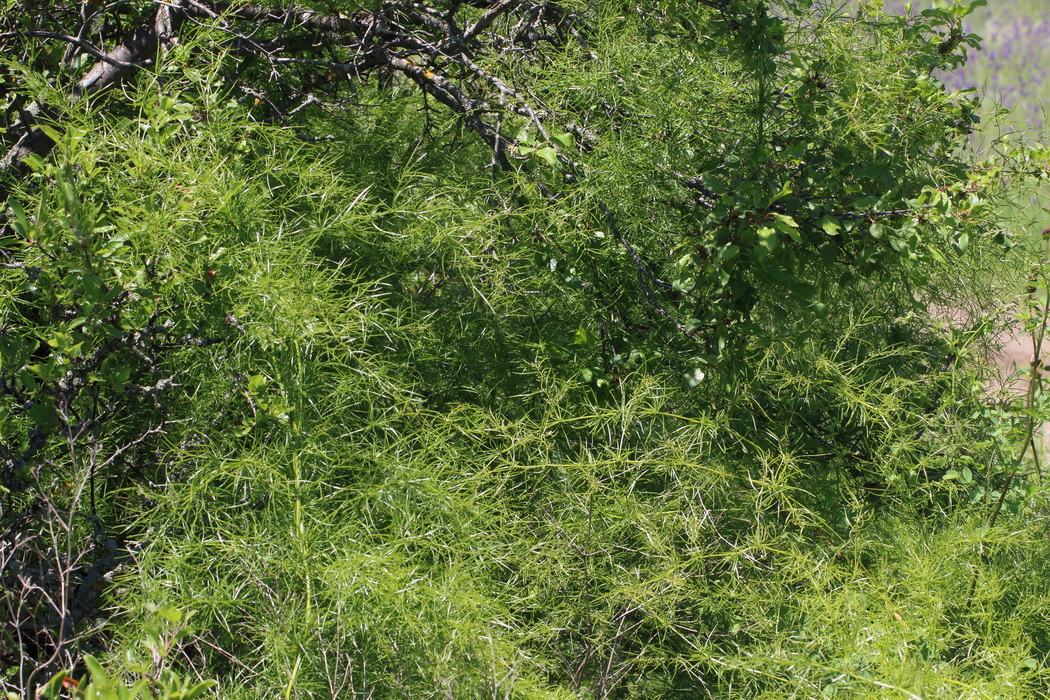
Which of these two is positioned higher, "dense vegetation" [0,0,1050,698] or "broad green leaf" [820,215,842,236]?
"broad green leaf" [820,215,842,236]

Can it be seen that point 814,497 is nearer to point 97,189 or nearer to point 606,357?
point 606,357

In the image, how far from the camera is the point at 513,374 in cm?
214

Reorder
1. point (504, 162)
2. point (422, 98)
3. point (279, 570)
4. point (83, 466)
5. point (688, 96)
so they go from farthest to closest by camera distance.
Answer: point (422, 98) → point (504, 162) → point (688, 96) → point (83, 466) → point (279, 570)

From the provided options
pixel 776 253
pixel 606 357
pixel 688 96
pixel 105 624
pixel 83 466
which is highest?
pixel 688 96

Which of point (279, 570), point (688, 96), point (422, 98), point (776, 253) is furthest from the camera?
point (422, 98)

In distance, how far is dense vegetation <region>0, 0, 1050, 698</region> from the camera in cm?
164

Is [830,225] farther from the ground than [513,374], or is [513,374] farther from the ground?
[830,225]

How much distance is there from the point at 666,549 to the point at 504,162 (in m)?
1.12

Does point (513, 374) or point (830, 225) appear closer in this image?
point (830, 225)

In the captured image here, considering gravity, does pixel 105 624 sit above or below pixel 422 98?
below

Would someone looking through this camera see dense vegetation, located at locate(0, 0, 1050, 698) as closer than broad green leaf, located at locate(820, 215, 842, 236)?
Yes

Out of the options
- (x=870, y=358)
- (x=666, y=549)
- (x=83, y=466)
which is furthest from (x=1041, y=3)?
(x=83, y=466)

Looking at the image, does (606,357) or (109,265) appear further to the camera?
(606,357)

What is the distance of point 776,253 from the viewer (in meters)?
1.96
